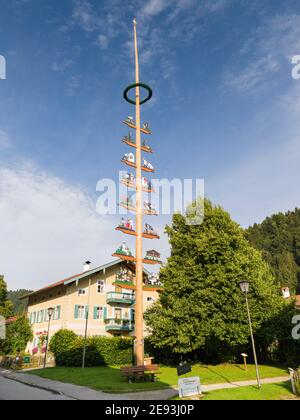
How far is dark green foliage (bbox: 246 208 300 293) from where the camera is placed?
8638 centimetres

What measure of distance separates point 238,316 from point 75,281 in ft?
56.9

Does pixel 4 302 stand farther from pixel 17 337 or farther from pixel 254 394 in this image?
pixel 254 394

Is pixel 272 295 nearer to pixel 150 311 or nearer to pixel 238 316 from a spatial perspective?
pixel 238 316

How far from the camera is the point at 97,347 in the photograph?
99.8ft

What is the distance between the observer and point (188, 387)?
12.4 m

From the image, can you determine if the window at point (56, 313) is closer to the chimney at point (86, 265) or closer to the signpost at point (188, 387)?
the chimney at point (86, 265)

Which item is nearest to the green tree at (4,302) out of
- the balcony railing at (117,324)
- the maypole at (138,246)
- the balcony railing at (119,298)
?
the balcony railing at (117,324)

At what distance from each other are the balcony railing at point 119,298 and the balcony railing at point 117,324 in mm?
1875

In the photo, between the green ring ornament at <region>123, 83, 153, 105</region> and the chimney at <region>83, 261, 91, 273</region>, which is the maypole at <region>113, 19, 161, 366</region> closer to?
the green ring ornament at <region>123, 83, 153, 105</region>

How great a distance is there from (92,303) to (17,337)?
10.6 m

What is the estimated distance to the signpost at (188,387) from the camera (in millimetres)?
12305

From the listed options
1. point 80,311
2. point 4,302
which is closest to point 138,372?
point 80,311
